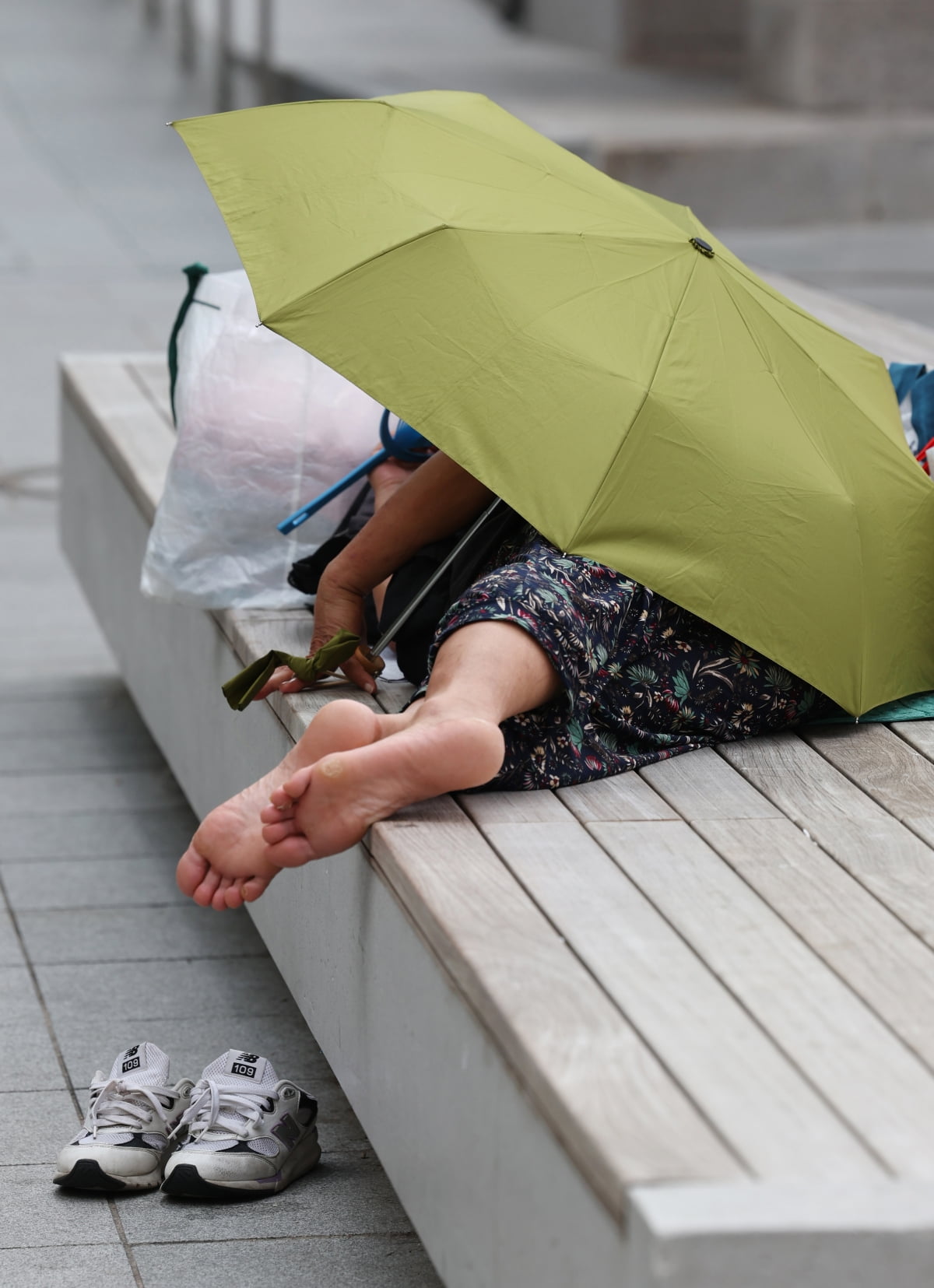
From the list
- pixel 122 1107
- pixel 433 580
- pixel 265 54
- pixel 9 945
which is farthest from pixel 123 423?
pixel 265 54

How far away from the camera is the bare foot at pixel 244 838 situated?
6.69 ft

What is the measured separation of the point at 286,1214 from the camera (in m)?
2.23

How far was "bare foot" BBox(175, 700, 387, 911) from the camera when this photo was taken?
2.04 meters

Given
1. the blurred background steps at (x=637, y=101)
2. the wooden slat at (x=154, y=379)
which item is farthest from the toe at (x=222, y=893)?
the blurred background steps at (x=637, y=101)

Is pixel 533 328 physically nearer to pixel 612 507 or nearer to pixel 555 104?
pixel 612 507

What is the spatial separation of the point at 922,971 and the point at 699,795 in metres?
0.48

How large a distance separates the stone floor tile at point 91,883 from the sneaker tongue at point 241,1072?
3.09 feet

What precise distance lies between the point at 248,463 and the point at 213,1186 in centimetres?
118

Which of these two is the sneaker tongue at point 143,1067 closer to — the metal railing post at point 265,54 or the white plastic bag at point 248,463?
the white plastic bag at point 248,463

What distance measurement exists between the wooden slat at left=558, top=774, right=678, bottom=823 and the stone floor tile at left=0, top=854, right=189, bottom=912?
1.23 metres

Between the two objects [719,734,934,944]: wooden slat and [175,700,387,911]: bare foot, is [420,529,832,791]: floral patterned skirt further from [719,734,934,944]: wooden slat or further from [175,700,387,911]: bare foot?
[175,700,387,911]: bare foot

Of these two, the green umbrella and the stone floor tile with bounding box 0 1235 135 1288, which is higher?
the green umbrella

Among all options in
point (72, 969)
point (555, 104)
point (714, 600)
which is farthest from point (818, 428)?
point (555, 104)

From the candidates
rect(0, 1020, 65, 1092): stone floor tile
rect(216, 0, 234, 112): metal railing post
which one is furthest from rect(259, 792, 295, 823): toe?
rect(216, 0, 234, 112): metal railing post
